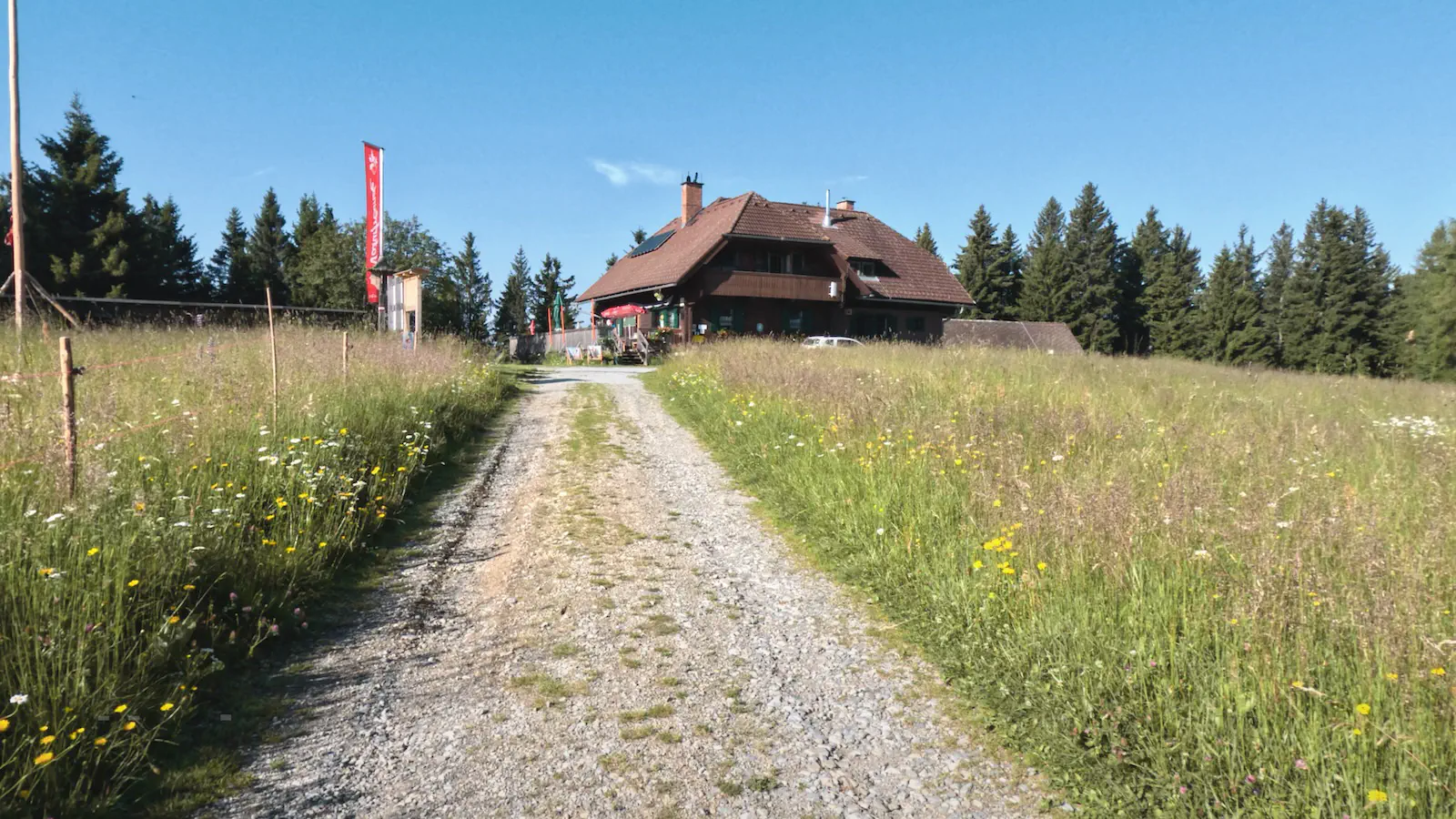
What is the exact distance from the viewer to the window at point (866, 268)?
36.0 metres

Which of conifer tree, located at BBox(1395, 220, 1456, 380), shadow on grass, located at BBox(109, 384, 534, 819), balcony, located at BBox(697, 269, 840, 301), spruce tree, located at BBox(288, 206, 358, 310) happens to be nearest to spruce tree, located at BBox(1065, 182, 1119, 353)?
conifer tree, located at BBox(1395, 220, 1456, 380)

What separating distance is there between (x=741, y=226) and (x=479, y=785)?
3018cm

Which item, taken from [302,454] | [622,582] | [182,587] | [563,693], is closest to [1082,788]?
[563,693]

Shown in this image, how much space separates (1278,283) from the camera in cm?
7050

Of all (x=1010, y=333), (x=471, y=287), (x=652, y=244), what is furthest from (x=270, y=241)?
(x=1010, y=333)

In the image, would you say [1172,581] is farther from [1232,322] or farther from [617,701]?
[1232,322]

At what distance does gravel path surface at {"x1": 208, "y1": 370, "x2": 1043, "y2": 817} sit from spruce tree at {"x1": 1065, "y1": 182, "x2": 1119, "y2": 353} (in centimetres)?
5837

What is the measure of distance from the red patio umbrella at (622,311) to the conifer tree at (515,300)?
1694 inches

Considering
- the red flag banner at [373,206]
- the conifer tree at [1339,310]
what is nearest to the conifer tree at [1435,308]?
the conifer tree at [1339,310]

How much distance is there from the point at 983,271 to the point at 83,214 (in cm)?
5583

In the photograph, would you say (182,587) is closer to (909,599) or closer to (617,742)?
(617,742)

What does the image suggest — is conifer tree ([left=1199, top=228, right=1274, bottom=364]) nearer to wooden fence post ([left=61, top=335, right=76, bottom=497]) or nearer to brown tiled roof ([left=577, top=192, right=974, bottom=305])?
brown tiled roof ([left=577, top=192, right=974, bottom=305])

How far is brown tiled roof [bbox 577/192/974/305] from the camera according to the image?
1264 inches

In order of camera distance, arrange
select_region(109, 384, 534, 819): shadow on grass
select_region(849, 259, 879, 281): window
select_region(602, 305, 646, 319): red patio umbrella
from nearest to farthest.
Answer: select_region(109, 384, 534, 819): shadow on grass, select_region(602, 305, 646, 319): red patio umbrella, select_region(849, 259, 879, 281): window
